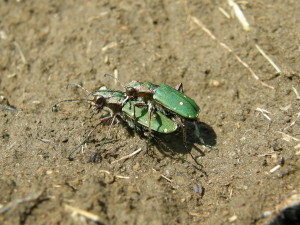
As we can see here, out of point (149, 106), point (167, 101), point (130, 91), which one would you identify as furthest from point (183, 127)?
point (130, 91)

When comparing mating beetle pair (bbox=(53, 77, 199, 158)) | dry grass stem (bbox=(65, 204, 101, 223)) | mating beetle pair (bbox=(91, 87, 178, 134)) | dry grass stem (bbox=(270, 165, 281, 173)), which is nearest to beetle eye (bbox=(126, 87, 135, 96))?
mating beetle pair (bbox=(53, 77, 199, 158))

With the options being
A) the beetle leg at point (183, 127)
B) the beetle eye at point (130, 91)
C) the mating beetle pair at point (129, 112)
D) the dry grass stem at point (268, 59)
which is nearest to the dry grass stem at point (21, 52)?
the mating beetle pair at point (129, 112)

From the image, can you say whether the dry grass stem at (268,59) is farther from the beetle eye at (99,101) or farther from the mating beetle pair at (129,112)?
the beetle eye at (99,101)

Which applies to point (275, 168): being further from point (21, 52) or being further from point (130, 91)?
point (21, 52)

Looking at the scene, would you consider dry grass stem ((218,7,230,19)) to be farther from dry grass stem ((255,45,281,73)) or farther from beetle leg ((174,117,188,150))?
beetle leg ((174,117,188,150))

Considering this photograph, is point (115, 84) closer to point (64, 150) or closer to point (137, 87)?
point (137, 87)

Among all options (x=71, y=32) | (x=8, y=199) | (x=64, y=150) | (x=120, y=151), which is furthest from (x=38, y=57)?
(x=8, y=199)
